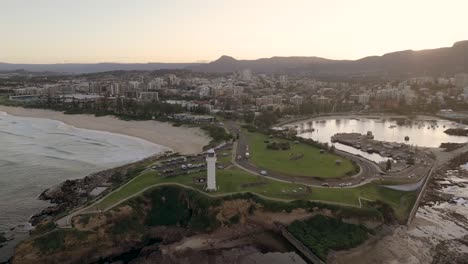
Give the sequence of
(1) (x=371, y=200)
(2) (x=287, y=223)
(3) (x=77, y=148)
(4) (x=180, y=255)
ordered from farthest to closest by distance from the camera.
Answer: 1. (3) (x=77, y=148)
2. (1) (x=371, y=200)
3. (2) (x=287, y=223)
4. (4) (x=180, y=255)

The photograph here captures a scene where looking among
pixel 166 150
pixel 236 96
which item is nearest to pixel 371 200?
pixel 166 150

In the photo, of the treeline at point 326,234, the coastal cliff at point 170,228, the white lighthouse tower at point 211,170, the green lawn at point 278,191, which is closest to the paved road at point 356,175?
the green lawn at point 278,191

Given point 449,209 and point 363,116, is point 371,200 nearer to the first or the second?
point 449,209

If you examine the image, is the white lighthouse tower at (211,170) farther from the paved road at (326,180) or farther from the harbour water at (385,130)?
the harbour water at (385,130)

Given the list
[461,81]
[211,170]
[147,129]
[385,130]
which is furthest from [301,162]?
[461,81]

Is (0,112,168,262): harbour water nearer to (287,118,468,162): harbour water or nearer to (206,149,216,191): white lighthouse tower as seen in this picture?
(206,149,216,191): white lighthouse tower

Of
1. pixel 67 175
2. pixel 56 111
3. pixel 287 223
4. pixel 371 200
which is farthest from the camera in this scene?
pixel 56 111

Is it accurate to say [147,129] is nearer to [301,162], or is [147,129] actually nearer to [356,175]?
[301,162]

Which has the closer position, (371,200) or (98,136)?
(371,200)
